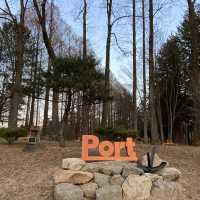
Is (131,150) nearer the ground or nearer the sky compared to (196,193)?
nearer the sky

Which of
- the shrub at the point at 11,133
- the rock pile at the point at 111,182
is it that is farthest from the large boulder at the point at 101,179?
the shrub at the point at 11,133

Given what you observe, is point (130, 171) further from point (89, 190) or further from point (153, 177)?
point (89, 190)

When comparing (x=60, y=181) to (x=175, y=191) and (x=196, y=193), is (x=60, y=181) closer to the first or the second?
(x=175, y=191)

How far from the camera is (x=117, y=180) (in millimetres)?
6117

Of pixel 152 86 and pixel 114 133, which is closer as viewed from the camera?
pixel 114 133

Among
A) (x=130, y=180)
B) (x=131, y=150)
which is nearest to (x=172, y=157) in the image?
(x=131, y=150)

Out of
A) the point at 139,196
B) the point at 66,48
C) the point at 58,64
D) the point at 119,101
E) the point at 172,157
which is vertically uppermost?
the point at 66,48

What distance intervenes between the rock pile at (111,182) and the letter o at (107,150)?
0.30 m

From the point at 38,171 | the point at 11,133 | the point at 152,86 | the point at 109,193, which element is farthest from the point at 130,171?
the point at 152,86

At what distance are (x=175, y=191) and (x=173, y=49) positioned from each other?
17.6 metres

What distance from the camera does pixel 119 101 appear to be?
30.9m

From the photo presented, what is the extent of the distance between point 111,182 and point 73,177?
0.78 m

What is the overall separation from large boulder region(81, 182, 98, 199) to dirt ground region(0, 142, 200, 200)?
0.65 m

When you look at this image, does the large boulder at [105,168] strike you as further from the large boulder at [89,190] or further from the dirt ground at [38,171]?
the dirt ground at [38,171]
